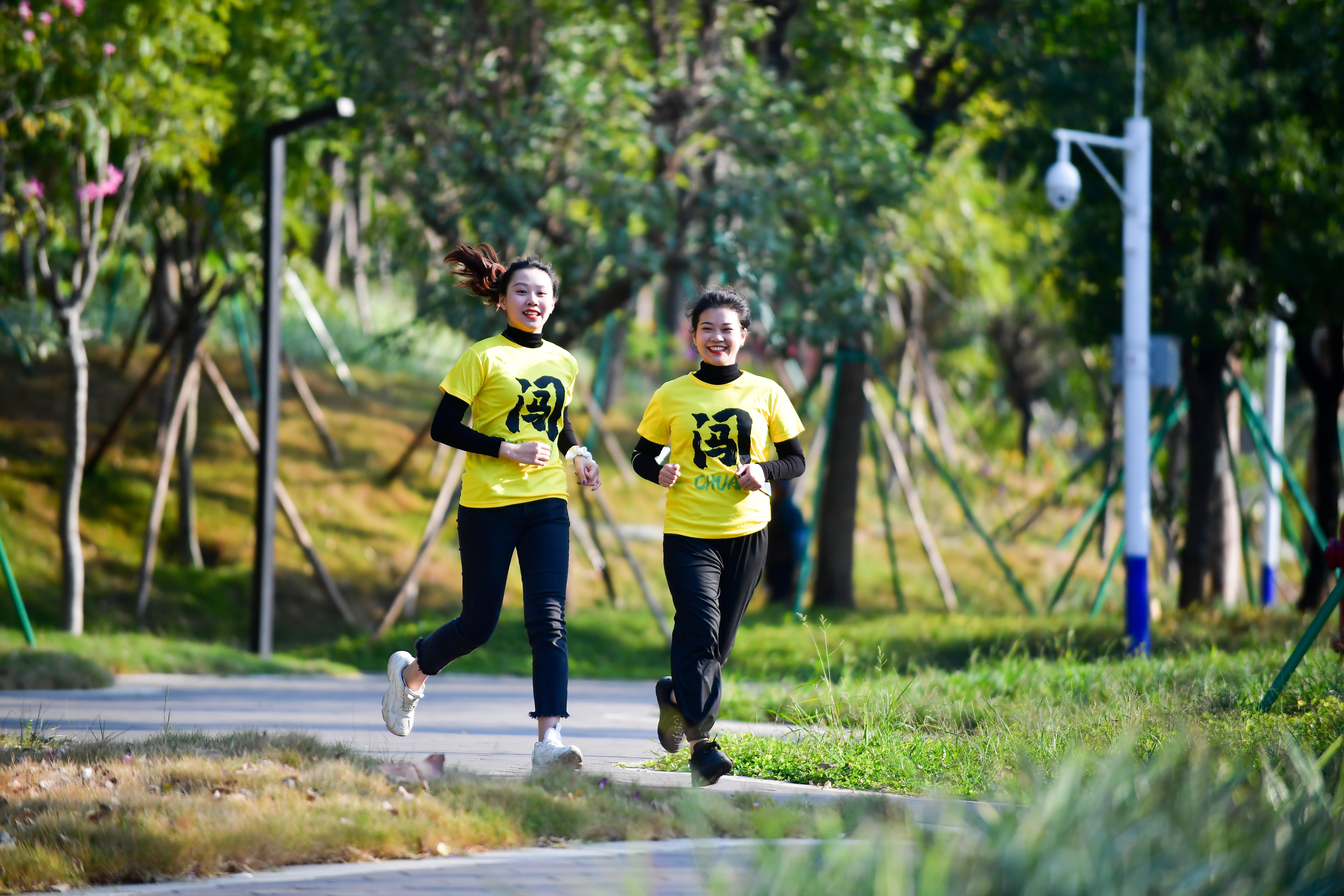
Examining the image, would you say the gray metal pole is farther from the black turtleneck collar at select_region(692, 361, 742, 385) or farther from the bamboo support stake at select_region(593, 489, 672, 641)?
the black turtleneck collar at select_region(692, 361, 742, 385)

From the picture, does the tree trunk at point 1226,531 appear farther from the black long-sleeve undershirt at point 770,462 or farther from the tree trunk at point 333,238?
the tree trunk at point 333,238

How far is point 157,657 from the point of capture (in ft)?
33.0

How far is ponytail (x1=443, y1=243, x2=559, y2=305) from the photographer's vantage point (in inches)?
220

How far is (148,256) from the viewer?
18594 mm

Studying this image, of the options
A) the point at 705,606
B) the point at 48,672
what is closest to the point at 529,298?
the point at 705,606

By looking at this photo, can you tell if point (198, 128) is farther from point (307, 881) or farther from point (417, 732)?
point (307, 881)

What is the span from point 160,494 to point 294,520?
1339 millimetres

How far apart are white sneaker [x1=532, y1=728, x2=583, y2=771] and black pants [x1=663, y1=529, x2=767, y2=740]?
16.9 inches

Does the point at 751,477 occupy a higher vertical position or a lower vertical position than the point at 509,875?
higher

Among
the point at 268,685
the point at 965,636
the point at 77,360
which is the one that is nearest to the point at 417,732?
the point at 268,685

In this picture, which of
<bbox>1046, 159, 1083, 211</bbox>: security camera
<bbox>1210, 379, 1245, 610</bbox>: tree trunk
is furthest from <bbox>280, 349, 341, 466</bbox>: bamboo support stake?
<bbox>1210, 379, 1245, 610</bbox>: tree trunk

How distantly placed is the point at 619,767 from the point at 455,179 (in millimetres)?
7860

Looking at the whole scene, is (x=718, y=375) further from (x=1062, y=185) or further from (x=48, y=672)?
(x=1062, y=185)


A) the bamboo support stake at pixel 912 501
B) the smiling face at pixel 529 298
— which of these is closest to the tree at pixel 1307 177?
the bamboo support stake at pixel 912 501
